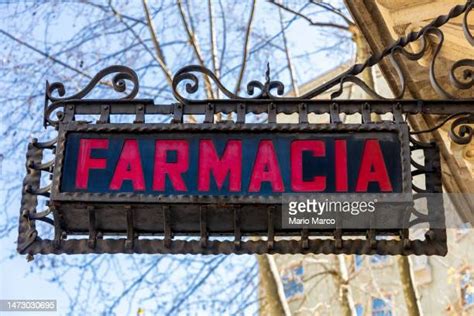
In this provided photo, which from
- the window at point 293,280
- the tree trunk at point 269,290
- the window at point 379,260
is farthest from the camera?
the window at point 379,260

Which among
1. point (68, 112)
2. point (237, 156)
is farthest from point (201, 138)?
point (68, 112)

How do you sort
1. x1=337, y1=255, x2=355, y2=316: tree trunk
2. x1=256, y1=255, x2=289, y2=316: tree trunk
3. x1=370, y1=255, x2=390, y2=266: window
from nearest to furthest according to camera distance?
x1=256, y1=255, x2=289, y2=316: tree trunk, x1=337, y1=255, x2=355, y2=316: tree trunk, x1=370, y1=255, x2=390, y2=266: window

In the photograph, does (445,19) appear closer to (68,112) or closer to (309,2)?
(68,112)

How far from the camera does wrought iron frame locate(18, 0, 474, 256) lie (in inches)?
137

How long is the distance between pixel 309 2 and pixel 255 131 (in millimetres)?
10302

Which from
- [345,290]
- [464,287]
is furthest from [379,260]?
[345,290]

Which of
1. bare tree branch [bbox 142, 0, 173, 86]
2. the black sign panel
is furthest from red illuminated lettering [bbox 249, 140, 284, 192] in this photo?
bare tree branch [bbox 142, 0, 173, 86]

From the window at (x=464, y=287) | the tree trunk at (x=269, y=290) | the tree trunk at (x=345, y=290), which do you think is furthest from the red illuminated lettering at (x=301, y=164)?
the window at (x=464, y=287)

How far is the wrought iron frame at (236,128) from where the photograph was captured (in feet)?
11.4

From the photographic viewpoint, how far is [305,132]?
354cm

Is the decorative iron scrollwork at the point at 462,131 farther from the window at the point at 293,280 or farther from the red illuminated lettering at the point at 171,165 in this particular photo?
the window at the point at 293,280

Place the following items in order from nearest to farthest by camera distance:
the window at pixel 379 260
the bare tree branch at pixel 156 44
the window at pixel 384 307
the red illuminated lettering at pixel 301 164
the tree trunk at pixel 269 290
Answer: the red illuminated lettering at pixel 301 164
the tree trunk at pixel 269 290
the bare tree branch at pixel 156 44
the window at pixel 384 307
the window at pixel 379 260

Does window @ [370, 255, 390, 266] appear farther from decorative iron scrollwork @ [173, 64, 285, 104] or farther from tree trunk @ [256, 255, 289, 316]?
decorative iron scrollwork @ [173, 64, 285, 104]

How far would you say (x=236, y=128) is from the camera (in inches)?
140
